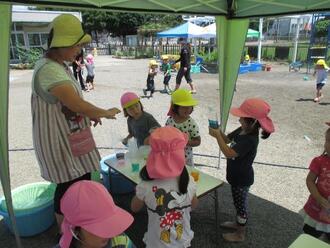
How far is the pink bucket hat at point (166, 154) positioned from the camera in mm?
1628

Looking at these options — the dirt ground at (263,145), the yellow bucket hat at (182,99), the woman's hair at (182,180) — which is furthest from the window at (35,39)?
the woman's hair at (182,180)

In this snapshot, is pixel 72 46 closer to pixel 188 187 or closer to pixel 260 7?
→ pixel 188 187

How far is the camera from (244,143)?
239cm

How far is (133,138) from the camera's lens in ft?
11.1

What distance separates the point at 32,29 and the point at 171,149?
23.6m

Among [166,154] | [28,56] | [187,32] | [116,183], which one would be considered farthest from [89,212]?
[28,56]

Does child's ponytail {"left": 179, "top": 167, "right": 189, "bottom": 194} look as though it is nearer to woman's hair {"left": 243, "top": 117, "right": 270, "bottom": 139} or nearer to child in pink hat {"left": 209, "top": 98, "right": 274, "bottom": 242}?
child in pink hat {"left": 209, "top": 98, "right": 274, "bottom": 242}

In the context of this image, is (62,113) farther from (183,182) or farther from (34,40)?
(34,40)

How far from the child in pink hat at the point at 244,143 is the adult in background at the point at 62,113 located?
3.32 feet

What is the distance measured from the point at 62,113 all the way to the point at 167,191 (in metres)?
0.97

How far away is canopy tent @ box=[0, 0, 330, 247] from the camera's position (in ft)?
7.73

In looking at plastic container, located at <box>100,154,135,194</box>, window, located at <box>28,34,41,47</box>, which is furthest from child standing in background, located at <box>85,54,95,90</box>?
window, located at <box>28,34,41,47</box>

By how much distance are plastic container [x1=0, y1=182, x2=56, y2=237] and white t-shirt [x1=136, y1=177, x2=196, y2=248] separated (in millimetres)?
1504

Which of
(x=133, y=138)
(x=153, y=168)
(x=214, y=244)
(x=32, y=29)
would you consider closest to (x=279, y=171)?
(x=214, y=244)
